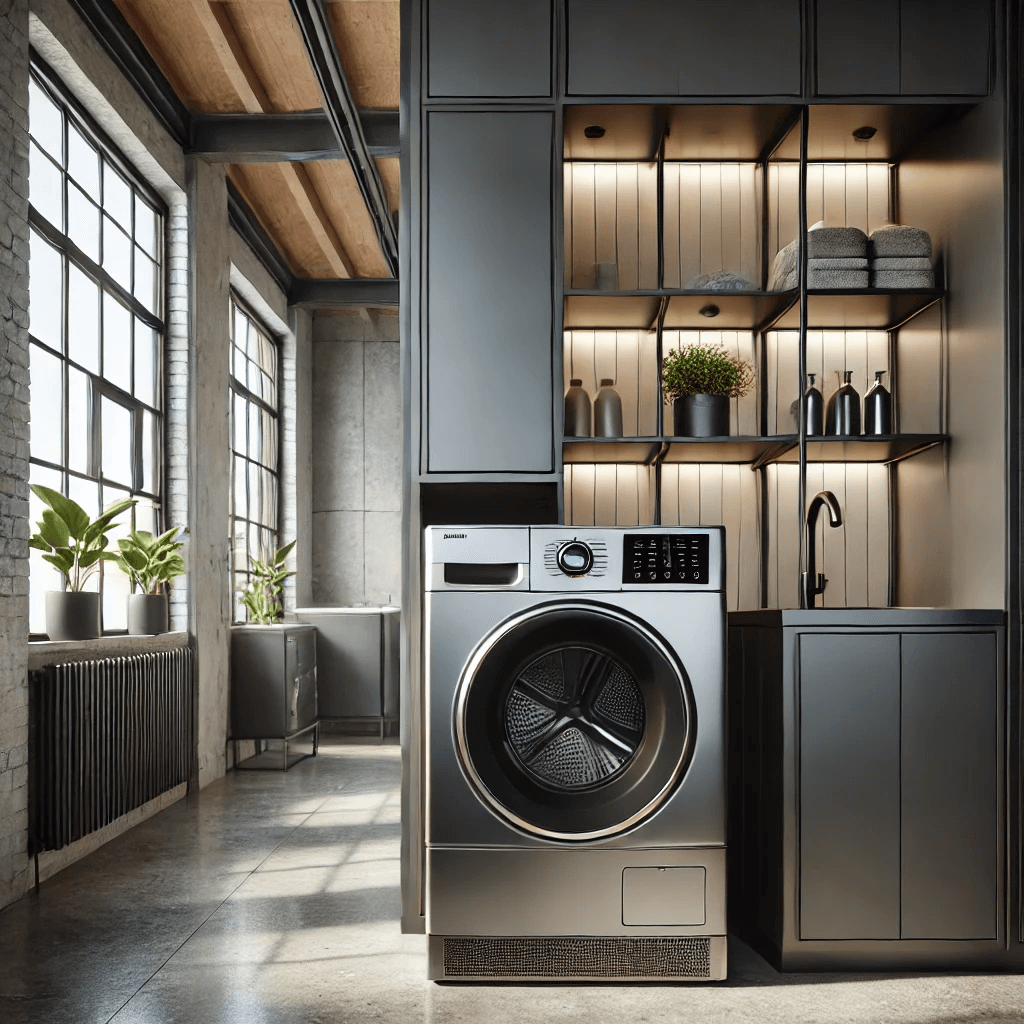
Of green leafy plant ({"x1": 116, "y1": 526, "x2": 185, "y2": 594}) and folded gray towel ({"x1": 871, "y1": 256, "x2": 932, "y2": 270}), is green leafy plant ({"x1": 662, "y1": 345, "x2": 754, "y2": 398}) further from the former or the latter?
green leafy plant ({"x1": 116, "y1": 526, "x2": 185, "y2": 594})

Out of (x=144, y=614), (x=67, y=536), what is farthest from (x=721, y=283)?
(x=144, y=614)

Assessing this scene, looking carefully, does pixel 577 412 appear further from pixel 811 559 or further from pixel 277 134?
pixel 277 134

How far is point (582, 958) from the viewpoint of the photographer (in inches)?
98.7

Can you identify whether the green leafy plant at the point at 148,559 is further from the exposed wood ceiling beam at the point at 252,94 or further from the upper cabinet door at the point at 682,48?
the upper cabinet door at the point at 682,48

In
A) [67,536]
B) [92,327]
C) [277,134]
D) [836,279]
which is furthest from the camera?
[277,134]

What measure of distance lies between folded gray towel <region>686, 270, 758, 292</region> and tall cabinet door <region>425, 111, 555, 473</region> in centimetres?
48

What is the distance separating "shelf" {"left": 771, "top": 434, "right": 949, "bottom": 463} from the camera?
2938 millimetres

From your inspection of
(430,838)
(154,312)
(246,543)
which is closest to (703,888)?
(430,838)

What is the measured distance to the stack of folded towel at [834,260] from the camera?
119 inches

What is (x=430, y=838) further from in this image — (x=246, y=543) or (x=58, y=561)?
(x=246, y=543)

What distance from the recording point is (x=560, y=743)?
8.41 ft

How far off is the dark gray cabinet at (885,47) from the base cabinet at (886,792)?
1.42 meters

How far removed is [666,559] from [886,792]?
0.79 m

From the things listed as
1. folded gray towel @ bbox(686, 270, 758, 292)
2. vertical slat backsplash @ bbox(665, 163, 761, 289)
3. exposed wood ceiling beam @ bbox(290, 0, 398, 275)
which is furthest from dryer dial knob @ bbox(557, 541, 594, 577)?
exposed wood ceiling beam @ bbox(290, 0, 398, 275)
